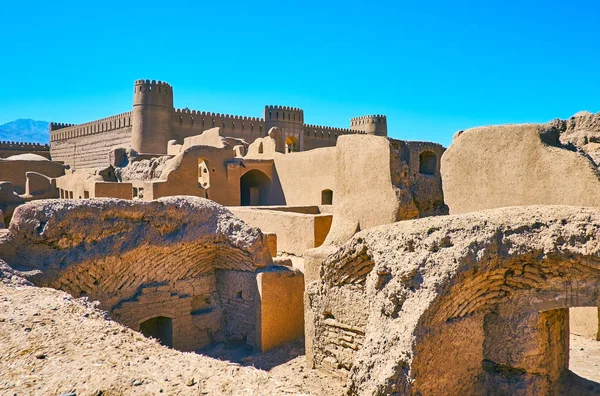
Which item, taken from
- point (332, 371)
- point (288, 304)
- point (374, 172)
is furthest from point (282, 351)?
point (374, 172)

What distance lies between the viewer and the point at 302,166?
17.1m

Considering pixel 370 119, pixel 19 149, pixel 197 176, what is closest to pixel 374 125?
pixel 370 119

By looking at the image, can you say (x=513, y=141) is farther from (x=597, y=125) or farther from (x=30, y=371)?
(x=30, y=371)

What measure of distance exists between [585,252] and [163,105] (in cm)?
2824

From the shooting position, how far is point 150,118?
2933 centimetres

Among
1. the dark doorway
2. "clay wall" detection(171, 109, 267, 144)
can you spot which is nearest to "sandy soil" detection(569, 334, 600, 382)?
the dark doorway

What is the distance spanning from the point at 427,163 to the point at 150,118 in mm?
23087

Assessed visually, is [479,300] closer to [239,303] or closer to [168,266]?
[239,303]

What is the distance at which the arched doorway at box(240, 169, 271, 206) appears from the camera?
19.3 metres

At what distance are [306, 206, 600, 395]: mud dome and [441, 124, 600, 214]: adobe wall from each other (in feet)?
7.76

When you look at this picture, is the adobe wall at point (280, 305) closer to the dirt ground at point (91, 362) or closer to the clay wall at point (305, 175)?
the dirt ground at point (91, 362)

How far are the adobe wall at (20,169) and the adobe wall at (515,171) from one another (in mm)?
22452

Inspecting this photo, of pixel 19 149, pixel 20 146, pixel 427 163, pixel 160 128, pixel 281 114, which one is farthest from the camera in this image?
pixel 20 146

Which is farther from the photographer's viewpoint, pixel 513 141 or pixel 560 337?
pixel 513 141
